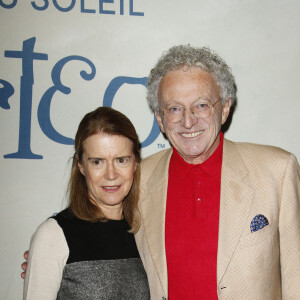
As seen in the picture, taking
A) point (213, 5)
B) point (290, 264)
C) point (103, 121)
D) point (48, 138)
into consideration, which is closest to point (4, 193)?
point (48, 138)

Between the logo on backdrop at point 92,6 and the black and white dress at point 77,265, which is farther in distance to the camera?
the logo on backdrop at point 92,6

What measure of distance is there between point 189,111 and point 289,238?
785 mm

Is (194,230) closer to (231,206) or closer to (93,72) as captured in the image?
(231,206)

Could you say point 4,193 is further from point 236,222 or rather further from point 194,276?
point 236,222

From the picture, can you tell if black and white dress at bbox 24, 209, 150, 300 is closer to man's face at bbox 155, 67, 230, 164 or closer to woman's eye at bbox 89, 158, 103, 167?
woman's eye at bbox 89, 158, 103, 167

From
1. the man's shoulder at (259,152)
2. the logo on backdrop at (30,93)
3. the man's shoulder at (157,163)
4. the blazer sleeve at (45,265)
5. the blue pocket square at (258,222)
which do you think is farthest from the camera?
the logo on backdrop at (30,93)

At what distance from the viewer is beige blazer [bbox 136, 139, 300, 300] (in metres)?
1.52

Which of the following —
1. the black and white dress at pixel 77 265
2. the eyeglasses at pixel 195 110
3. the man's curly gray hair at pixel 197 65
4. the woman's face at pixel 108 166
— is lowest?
the black and white dress at pixel 77 265

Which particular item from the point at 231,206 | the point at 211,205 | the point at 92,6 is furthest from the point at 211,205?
the point at 92,6

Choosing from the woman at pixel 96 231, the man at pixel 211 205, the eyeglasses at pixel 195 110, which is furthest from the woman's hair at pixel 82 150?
the eyeglasses at pixel 195 110

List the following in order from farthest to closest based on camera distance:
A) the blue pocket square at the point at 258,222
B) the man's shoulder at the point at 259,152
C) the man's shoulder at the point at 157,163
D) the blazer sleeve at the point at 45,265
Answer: the man's shoulder at the point at 157,163 → the man's shoulder at the point at 259,152 → the blue pocket square at the point at 258,222 → the blazer sleeve at the point at 45,265

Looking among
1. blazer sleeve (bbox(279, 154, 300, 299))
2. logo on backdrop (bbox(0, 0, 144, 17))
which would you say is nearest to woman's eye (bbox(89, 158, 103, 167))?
blazer sleeve (bbox(279, 154, 300, 299))

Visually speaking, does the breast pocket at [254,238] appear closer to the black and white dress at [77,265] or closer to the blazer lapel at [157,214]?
the blazer lapel at [157,214]

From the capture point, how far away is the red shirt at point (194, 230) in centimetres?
157
